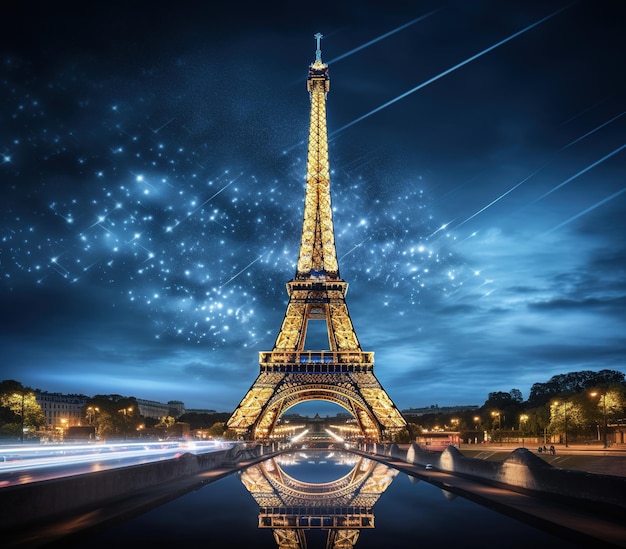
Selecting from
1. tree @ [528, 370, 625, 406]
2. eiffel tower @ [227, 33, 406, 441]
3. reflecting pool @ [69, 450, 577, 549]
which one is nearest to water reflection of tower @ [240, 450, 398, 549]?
reflecting pool @ [69, 450, 577, 549]

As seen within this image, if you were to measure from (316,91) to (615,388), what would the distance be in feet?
188

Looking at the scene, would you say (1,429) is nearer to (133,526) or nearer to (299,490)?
(299,490)

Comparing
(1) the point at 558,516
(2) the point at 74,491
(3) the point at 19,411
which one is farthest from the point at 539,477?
(3) the point at 19,411

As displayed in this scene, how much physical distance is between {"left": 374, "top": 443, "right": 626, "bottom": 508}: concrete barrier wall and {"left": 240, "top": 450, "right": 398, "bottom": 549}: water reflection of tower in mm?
3897

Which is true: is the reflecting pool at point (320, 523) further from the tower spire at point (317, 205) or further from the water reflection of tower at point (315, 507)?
the tower spire at point (317, 205)

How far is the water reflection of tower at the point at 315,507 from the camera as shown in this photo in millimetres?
12055

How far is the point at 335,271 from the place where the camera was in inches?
3317

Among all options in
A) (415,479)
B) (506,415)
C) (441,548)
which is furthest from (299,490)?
(506,415)

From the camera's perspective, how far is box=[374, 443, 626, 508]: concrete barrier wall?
13680 millimetres

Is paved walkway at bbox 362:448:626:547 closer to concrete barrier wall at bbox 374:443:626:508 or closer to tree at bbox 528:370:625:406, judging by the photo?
concrete barrier wall at bbox 374:443:626:508

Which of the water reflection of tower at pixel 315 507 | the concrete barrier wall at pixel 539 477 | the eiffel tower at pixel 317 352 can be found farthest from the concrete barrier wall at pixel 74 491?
the eiffel tower at pixel 317 352

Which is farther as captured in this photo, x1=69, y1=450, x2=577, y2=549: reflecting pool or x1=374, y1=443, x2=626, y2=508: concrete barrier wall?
x1=374, y1=443, x2=626, y2=508: concrete barrier wall

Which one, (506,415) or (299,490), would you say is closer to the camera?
(299,490)

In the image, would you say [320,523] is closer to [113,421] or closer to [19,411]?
[19,411]
